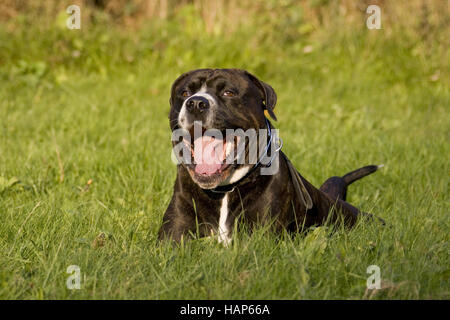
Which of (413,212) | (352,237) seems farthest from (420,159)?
(352,237)

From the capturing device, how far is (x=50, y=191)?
4.73 meters

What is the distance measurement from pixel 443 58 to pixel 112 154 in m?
5.53

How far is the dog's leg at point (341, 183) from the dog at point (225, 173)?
2.78ft

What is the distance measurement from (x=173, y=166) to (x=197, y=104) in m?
1.84

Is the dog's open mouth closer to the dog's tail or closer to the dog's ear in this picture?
the dog's ear

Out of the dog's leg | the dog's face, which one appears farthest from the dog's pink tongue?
the dog's leg

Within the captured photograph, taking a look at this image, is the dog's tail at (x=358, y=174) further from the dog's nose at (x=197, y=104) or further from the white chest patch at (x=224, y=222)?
the dog's nose at (x=197, y=104)

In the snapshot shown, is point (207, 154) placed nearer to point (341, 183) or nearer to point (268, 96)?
point (268, 96)

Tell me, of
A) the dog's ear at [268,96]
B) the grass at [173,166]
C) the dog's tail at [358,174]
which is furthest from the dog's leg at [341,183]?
the dog's ear at [268,96]

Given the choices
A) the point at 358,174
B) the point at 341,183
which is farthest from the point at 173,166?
the point at 358,174

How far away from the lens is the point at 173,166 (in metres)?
5.32
